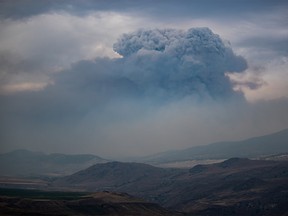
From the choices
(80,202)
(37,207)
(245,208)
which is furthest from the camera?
(245,208)

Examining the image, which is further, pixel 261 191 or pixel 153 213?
pixel 261 191

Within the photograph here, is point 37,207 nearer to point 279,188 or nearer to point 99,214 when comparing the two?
point 99,214

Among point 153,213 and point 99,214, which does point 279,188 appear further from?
point 99,214

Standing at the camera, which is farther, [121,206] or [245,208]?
[245,208]

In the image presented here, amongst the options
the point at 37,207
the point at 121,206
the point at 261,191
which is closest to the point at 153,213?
the point at 121,206

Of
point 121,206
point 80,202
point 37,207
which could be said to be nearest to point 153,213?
point 121,206

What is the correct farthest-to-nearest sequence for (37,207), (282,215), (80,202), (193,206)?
(193,206) → (282,215) → (80,202) → (37,207)
